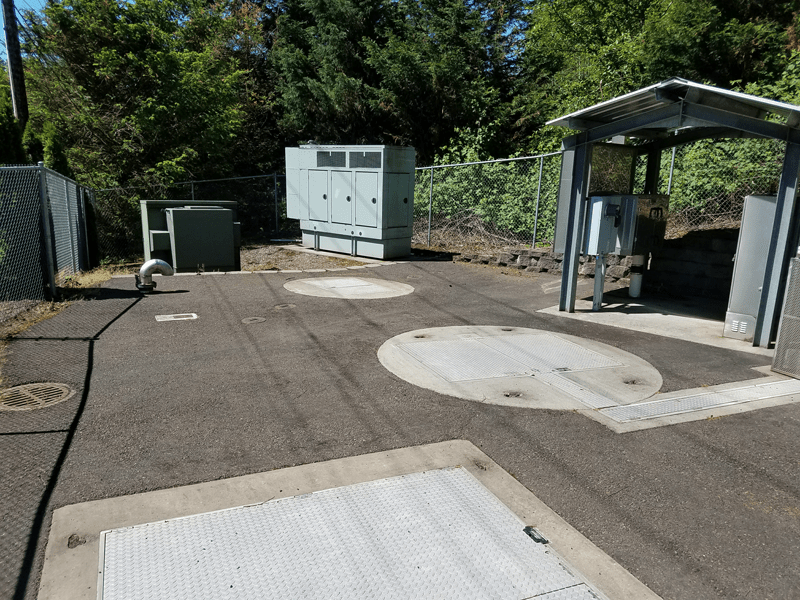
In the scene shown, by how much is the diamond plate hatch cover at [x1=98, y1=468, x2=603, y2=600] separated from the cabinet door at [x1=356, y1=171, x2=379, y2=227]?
946 centimetres

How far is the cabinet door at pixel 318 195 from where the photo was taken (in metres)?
13.2

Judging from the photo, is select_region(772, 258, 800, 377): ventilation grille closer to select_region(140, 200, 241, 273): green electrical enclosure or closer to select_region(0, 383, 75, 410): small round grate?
select_region(0, 383, 75, 410): small round grate

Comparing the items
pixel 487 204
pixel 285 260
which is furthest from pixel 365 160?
pixel 487 204

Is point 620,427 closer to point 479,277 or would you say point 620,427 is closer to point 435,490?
point 435,490

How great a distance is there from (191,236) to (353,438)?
8043 mm

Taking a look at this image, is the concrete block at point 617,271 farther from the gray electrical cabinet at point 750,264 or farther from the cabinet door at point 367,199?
the cabinet door at point 367,199

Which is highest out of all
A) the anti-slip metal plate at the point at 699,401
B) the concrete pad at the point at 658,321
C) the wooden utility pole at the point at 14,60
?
the wooden utility pole at the point at 14,60

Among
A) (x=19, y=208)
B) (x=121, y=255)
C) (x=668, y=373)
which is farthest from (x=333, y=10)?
(x=668, y=373)

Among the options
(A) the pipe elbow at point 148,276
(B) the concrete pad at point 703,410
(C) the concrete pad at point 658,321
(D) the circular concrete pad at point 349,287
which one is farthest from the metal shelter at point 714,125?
(A) the pipe elbow at point 148,276

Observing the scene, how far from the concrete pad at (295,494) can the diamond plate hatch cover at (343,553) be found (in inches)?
3.0

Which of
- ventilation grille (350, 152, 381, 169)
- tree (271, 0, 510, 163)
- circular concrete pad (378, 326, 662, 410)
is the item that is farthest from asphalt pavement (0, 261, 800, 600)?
tree (271, 0, 510, 163)

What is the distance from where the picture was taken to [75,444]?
3689 millimetres

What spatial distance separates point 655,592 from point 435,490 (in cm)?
121

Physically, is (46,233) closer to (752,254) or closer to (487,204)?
(752,254)
